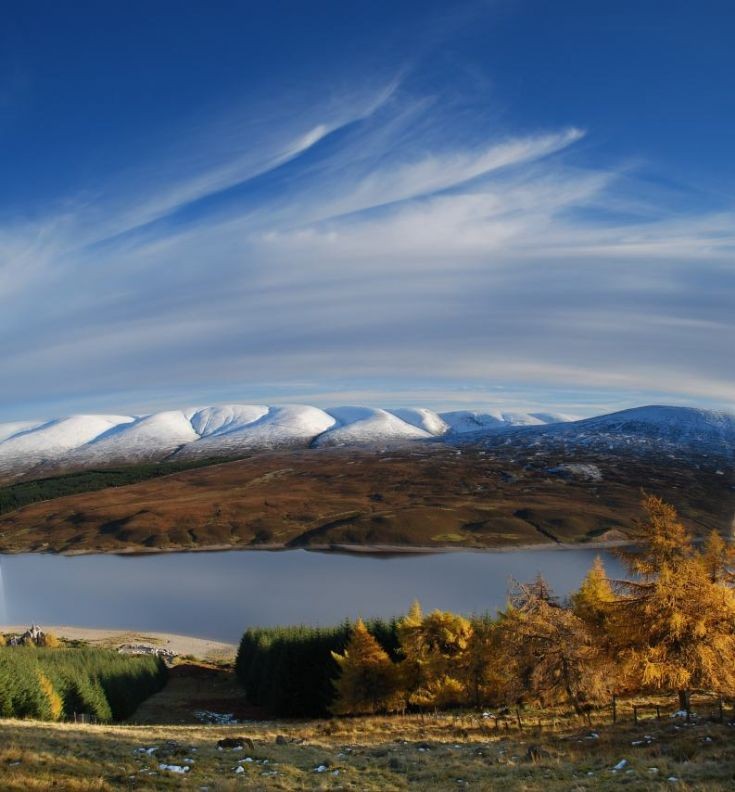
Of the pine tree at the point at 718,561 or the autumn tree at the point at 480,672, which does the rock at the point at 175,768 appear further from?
the autumn tree at the point at 480,672

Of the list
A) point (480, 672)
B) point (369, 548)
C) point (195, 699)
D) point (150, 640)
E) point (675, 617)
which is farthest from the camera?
point (369, 548)

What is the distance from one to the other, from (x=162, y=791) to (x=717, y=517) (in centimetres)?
16395

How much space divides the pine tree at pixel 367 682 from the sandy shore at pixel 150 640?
33603 millimetres

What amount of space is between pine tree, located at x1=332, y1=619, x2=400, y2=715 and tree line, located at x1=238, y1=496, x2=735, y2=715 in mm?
68

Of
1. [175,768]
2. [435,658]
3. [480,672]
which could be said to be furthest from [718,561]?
[175,768]

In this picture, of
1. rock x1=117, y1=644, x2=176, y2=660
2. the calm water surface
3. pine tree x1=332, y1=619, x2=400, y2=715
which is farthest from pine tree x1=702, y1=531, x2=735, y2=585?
rock x1=117, y1=644, x2=176, y2=660

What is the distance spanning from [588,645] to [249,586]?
8589 centimetres

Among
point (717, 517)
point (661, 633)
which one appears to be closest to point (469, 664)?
point (661, 633)

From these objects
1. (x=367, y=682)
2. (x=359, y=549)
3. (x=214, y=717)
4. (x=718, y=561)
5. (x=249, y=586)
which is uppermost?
(x=718, y=561)

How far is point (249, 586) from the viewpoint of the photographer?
108 metres

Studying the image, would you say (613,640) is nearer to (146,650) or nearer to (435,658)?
(435,658)

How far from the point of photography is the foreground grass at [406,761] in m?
13.8

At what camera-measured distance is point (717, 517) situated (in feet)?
493

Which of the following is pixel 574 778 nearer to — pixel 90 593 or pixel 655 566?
pixel 655 566
